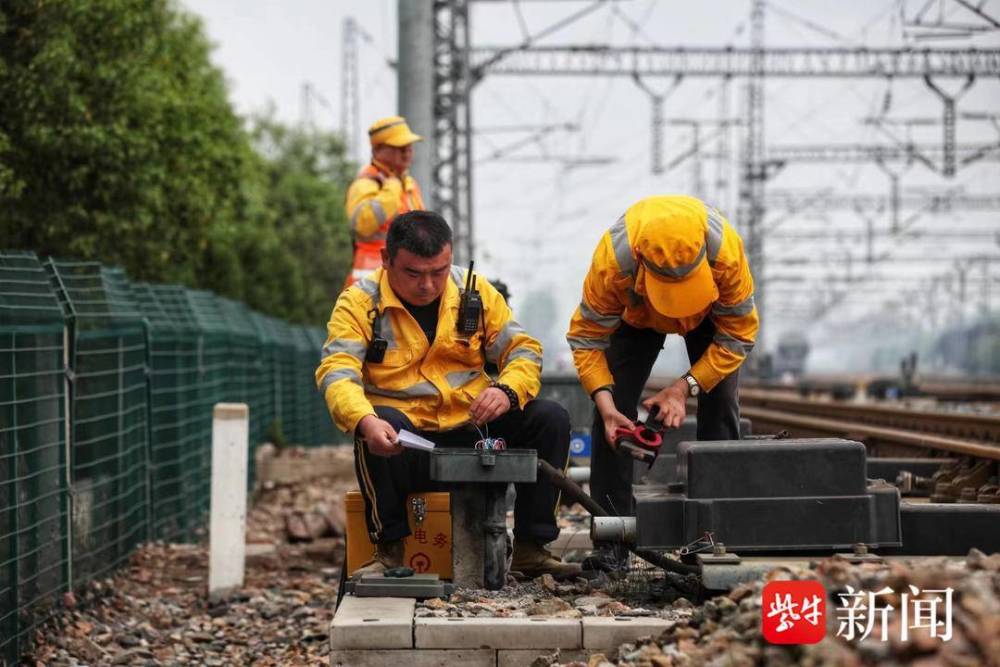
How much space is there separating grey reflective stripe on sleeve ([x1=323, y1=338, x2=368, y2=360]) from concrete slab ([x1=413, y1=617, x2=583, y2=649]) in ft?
4.52

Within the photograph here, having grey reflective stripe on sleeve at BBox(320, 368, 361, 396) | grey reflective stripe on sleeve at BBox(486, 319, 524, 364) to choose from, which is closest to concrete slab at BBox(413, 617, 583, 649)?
grey reflective stripe on sleeve at BBox(320, 368, 361, 396)

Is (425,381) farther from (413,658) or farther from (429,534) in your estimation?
(413,658)

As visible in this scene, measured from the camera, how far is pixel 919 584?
4.66 metres

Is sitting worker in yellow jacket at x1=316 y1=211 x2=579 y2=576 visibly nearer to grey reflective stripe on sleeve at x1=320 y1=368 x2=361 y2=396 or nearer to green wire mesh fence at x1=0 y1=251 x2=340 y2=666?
grey reflective stripe on sleeve at x1=320 y1=368 x2=361 y2=396

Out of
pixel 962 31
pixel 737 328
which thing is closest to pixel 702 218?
pixel 737 328

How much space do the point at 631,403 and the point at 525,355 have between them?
33.1 inches

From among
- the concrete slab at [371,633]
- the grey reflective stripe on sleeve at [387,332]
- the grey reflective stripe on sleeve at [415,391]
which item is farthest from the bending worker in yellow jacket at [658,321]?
the concrete slab at [371,633]

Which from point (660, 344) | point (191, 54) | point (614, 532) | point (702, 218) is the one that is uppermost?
point (191, 54)

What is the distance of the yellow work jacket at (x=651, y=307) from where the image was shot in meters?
6.64

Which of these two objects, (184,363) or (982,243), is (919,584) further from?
(982,243)

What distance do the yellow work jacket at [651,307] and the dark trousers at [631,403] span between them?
10 cm

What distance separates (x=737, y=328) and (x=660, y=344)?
55cm

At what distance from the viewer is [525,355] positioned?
6.73m

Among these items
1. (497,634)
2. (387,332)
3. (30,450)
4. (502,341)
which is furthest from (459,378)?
(30,450)
